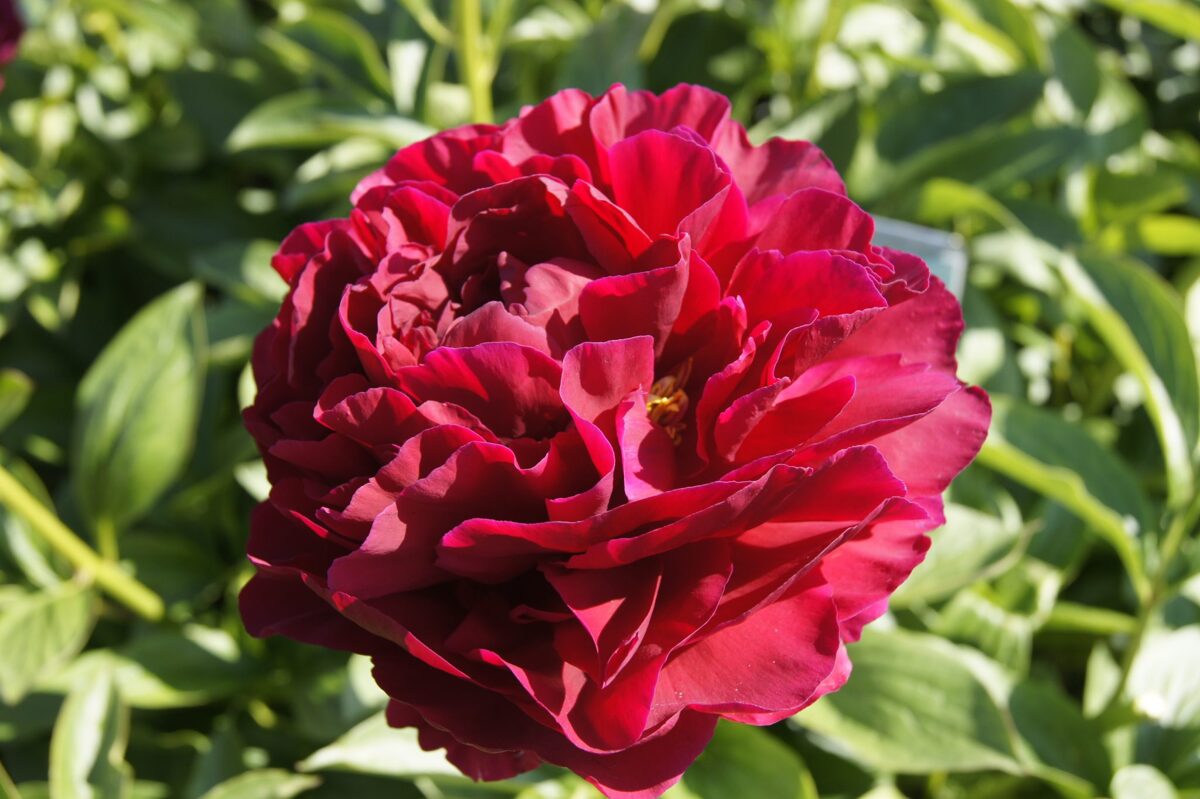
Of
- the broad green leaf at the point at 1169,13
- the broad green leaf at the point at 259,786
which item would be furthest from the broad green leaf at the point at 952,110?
the broad green leaf at the point at 259,786

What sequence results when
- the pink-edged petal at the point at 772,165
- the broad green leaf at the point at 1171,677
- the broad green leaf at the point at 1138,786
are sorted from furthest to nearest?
1. the broad green leaf at the point at 1171,677
2. the broad green leaf at the point at 1138,786
3. the pink-edged petal at the point at 772,165

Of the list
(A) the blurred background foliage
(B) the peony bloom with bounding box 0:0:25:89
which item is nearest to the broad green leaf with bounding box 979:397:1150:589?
(A) the blurred background foliage

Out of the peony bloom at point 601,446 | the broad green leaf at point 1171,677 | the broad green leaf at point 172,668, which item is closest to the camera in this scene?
the peony bloom at point 601,446

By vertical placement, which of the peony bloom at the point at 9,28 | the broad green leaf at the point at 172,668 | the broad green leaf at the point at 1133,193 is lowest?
the broad green leaf at the point at 172,668

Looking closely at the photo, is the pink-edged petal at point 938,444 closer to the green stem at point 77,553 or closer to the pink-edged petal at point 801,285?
the pink-edged petal at point 801,285

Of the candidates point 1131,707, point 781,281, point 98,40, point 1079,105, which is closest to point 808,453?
point 781,281

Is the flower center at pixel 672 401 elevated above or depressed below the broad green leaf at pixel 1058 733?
above

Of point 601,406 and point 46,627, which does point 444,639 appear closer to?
point 601,406
